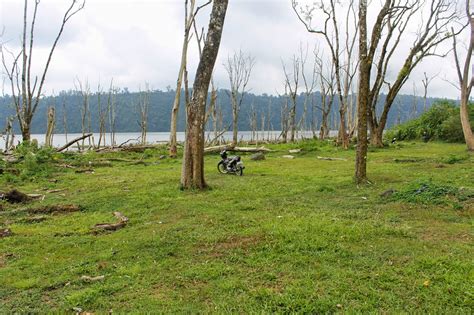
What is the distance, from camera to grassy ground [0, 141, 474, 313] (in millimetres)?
3766

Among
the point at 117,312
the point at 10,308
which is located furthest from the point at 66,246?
the point at 117,312

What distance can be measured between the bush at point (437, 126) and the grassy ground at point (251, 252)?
693 inches

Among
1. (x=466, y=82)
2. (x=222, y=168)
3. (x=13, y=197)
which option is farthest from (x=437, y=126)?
(x=13, y=197)

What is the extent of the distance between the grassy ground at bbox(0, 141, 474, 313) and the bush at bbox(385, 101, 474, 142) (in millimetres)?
17611

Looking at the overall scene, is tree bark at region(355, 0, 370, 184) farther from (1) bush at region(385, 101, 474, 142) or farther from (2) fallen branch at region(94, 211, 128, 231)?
(1) bush at region(385, 101, 474, 142)

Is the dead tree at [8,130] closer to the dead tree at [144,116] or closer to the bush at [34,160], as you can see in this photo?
the bush at [34,160]

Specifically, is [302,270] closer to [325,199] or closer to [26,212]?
[325,199]

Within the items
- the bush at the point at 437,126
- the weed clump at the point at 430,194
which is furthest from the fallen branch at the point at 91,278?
the bush at the point at 437,126

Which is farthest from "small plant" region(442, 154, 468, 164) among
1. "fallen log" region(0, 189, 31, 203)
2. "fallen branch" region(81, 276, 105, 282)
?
"fallen log" region(0, 189, 31, 203)

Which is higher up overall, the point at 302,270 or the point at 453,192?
the point at 453,192

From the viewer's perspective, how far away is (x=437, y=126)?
2653cm

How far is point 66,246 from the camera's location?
18.5ft

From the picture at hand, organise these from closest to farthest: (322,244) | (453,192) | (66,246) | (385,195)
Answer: (322,244) → (66,246) → (453,192) → (385,195)

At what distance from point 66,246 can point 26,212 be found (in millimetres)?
2786
